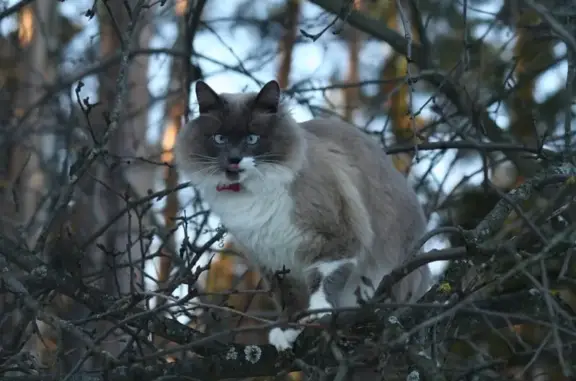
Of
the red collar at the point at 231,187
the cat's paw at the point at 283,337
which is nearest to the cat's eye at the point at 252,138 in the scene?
the red collar at the point at 231,187

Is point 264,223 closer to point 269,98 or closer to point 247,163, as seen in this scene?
point 247,163

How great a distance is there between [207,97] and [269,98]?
12.4 inches

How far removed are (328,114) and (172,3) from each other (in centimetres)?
152

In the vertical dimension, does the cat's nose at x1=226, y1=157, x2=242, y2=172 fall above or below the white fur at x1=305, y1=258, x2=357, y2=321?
above

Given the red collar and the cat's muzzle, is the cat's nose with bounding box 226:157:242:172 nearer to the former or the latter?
the cat's muzzle

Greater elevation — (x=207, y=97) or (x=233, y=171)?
(x=207, y=97)

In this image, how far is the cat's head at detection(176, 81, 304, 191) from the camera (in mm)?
4406

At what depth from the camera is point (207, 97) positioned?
453 cm

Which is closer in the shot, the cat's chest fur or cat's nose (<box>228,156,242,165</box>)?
cat's nose (<box>228,156,242,165</box>)

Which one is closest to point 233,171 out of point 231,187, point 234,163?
point 234,163

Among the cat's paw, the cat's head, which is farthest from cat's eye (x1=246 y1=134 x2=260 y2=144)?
the cat's paw

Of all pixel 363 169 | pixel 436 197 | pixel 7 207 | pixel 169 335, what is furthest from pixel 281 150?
pixel 7 207

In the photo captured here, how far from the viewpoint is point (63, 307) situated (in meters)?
6.05

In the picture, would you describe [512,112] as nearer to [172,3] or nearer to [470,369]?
[172,3]
